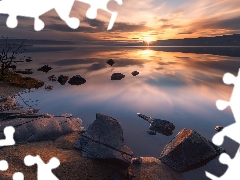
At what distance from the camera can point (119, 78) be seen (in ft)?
90.9

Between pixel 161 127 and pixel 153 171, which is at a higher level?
Answer: pixel 161 127

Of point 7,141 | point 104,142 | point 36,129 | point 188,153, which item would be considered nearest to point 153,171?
point 188,153

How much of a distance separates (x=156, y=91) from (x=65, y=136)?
41.5 feet

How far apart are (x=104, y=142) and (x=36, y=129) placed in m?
3.12

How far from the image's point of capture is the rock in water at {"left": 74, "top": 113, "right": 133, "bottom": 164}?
292 inches

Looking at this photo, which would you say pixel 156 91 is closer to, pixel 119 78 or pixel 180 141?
pixel 119 78

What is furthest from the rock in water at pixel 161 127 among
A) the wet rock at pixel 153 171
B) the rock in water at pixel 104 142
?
the rock in water at pixel 104 142

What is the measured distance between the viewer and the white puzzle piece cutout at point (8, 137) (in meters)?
8.06

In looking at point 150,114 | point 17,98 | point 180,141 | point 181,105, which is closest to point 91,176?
point 180,141

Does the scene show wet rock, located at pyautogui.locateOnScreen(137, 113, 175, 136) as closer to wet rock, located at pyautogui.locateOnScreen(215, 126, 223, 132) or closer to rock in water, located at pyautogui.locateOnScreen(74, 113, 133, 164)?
wet rock, located at pyautogui.locateOnScreen(215, 126, 223, 132)

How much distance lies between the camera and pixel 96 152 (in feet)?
24.9

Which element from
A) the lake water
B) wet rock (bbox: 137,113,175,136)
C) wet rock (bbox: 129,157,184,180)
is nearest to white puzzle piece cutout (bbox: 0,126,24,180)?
wet rock (bbox: 129,157,184,180)

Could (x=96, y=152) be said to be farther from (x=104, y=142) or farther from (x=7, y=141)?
(x=7, y=141)

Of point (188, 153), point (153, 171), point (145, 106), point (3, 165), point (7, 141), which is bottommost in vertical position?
point (153, 171)
